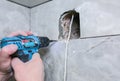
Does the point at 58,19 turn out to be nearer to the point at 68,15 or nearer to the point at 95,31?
the point at 68,15

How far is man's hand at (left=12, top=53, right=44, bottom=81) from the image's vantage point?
684mm

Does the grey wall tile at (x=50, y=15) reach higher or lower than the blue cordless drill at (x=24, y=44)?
higher

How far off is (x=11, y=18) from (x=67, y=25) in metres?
0.31

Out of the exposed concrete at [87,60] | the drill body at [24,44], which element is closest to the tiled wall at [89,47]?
the exposed concrete at [87,60]

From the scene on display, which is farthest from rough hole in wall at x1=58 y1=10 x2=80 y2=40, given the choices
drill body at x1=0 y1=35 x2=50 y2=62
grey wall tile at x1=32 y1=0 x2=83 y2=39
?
drill body at x1=0 y1=35 x2=50 y2=62

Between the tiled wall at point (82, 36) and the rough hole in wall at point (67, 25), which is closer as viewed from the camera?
the tiled wall at point (82, 36)

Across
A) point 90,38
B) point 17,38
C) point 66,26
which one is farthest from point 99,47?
point 17,38

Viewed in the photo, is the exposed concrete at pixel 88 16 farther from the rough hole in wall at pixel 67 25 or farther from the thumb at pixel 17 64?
the thumb at pixel 17 64

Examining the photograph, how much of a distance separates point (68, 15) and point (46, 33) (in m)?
0.16

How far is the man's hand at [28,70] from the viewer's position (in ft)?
2.24

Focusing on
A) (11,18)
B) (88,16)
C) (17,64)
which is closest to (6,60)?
(17,64)

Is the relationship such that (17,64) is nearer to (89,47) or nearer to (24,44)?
(24,44)

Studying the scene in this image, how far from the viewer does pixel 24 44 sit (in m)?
0.76

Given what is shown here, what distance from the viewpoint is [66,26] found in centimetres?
92
